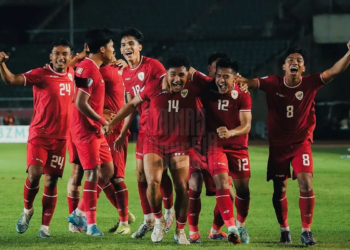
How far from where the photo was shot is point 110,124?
798cm

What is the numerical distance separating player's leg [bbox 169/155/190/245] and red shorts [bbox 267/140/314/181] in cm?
94

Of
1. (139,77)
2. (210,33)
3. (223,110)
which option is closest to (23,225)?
(139,77)

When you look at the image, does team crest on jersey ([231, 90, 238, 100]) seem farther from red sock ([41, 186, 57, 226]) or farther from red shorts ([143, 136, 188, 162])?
red sock ([41, 186, 57, 226])

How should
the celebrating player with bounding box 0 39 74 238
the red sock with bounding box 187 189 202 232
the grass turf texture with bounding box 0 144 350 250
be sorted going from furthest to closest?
the celebrating player with bounding box 0 39 74 238
the red sock with bounding box 187 189 202 232
the grass turf texture with bounding box 0 144 350 250

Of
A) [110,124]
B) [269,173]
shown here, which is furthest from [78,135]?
[269,173]

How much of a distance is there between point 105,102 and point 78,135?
30.7 inches

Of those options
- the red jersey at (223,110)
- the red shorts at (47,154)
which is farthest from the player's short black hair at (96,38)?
the red jersey at (223,110)

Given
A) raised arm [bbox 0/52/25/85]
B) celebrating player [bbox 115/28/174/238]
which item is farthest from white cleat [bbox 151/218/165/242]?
raised arm [bbox 0/52/25/85]

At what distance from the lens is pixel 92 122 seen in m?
8.24

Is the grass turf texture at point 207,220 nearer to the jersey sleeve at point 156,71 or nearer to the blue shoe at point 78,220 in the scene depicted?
the blue shoe at point 78,220

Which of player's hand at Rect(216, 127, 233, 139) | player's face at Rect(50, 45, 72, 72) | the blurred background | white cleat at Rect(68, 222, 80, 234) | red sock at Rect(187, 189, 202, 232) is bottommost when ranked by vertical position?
white cleat at Rect(68, 222, 80, 234)

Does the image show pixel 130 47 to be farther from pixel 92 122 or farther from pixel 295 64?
pixel 295 64

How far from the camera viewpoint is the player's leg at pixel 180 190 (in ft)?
25.0

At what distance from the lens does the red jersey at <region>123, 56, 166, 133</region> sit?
332 inches
